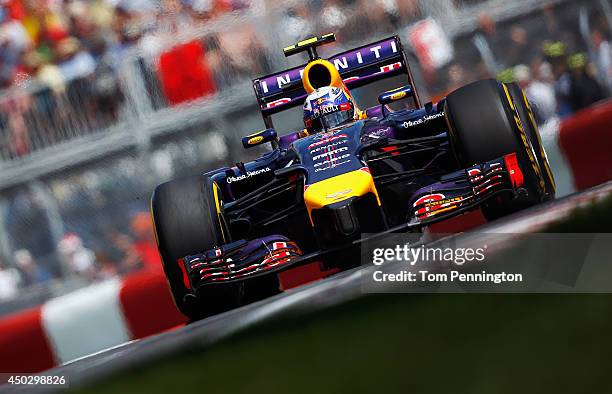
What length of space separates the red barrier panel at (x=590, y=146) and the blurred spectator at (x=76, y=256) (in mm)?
4623

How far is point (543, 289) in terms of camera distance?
80.1 inches

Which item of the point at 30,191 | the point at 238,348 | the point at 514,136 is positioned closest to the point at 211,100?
the point at 30,191

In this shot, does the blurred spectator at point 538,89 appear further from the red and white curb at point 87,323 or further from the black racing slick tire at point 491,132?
the red and white curb at point 87,323

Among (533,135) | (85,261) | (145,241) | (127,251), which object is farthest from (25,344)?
(533,135)

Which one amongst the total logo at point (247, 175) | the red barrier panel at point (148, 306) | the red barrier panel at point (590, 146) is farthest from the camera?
the red barrier panel at point (590, 146)

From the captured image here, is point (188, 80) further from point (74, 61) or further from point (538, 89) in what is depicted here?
point (538, 89)

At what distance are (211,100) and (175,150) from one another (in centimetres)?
68

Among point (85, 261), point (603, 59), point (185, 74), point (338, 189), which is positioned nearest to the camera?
point (338, 189)

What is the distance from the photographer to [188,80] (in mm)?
10430

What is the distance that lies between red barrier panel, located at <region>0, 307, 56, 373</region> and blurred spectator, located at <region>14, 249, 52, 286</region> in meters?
1.33

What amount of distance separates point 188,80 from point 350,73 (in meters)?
2.82

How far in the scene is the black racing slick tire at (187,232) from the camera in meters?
6.13

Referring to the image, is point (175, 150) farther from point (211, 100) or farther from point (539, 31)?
point (539, 31)

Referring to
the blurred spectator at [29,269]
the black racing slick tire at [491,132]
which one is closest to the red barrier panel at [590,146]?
the black racing slick tire at [491,132]
